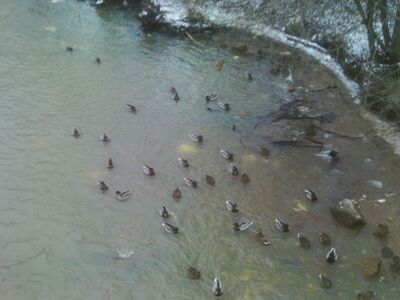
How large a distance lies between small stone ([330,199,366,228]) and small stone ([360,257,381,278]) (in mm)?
703

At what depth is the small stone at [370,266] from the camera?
7035 mm

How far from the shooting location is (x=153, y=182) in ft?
28.9

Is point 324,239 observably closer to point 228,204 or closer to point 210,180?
point 228,204

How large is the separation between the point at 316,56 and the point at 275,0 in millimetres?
2183

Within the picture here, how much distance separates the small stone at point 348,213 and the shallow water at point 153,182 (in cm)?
15

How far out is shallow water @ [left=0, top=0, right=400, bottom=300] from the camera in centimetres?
696

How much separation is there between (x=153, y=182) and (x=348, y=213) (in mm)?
3210

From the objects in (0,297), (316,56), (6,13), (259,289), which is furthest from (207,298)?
(6,13)

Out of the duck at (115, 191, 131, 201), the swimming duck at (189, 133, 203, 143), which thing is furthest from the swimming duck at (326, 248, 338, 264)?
the swimming duck at (189, 133, 203, 143)

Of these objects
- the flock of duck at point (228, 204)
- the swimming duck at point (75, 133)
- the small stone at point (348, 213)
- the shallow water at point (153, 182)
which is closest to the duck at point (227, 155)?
the flock of duck at point (228, 204)

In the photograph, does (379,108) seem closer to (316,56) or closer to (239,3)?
(316,56)

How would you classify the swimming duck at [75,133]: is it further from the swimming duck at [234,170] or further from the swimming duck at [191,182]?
the swimming duck at [234,170]

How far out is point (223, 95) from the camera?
11.5 meters

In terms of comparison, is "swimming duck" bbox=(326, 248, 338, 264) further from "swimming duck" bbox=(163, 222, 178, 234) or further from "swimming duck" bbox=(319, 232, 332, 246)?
"swimming duck" bbox=(163, 222, 178, 234)
